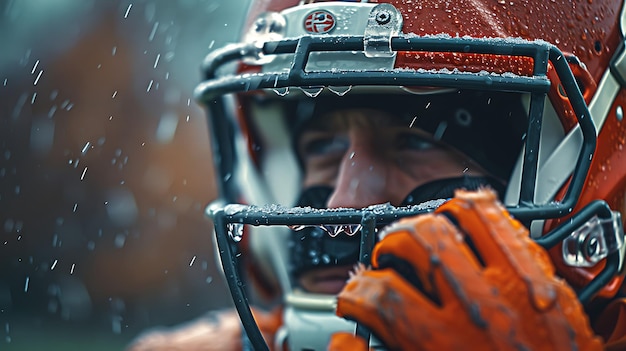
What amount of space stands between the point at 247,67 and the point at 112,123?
4166mm

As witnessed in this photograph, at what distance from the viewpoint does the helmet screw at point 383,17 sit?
0.96m

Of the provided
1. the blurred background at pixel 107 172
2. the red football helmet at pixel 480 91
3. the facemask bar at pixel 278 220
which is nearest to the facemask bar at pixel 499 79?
the red football helmet at pixel 480 91

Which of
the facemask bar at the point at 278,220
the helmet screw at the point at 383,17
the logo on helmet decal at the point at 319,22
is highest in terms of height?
the helmet screw at the point at 383,17

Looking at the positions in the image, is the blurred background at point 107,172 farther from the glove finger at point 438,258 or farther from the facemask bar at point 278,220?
the glove finger at point 438,258

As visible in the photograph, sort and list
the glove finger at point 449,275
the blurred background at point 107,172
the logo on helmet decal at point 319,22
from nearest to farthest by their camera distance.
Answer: the glove finger at point 449,275 → the logo on helmet decal at point 319,22 → the blurred background at point 107,172

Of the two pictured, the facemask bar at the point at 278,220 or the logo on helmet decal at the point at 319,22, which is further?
the logo on helmet decal at the point at 319,22

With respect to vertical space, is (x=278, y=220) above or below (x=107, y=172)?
above

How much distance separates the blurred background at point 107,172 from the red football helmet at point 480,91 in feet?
12.7

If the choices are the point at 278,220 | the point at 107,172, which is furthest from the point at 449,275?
the point at 107,172

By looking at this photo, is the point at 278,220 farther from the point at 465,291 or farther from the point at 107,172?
the point at 107,172

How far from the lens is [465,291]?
2.12 feet

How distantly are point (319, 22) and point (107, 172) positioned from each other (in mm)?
4426

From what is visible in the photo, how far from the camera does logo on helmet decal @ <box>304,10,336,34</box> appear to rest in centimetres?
100

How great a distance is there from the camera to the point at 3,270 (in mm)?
5246
